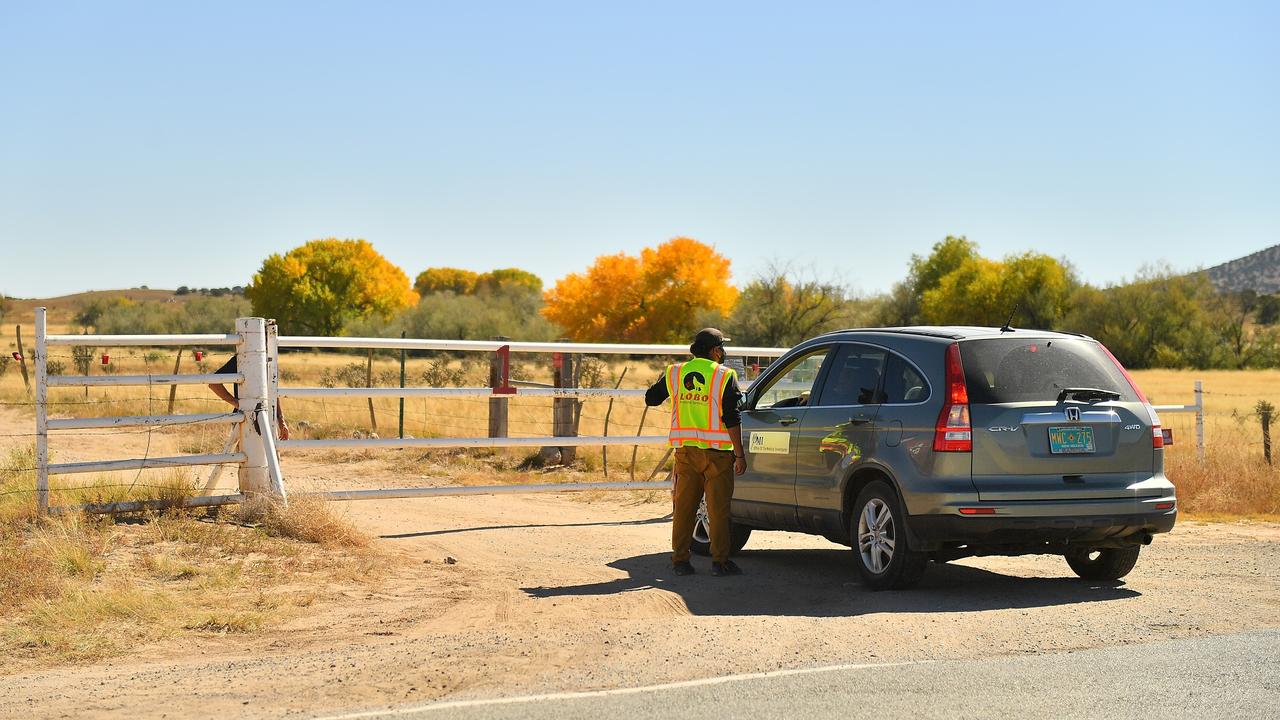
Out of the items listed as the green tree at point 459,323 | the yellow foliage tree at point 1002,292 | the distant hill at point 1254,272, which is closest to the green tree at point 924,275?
the yellow foliage tree at point 1002,292

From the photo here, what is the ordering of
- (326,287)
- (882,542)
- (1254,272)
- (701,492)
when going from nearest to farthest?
(882,542)
(701,492)
(326,287)
(1254,272)

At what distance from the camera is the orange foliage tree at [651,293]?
82125 millimetres

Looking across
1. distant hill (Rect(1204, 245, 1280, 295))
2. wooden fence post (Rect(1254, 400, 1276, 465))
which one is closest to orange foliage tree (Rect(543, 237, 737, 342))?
wooden fence post (Rect(1254, 400, 1276, 465))

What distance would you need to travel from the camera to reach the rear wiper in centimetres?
901

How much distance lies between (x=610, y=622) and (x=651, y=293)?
248 feet

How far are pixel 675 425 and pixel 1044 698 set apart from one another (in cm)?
453

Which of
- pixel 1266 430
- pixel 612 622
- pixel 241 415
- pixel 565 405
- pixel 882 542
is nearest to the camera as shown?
pixel 612 622

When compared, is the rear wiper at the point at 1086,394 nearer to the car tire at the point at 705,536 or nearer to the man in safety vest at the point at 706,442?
the man in safety vest at the point at 706,442

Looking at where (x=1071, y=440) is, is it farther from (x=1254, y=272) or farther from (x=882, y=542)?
(x=1254, y=272)

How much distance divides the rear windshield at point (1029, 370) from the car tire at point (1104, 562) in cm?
116

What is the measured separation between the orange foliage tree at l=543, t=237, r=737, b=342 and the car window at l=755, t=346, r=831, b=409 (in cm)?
6799

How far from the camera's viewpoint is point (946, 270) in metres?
96.0

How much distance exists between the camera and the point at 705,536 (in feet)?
36.9

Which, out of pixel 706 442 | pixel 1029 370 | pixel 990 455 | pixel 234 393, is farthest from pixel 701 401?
pixel 234 393
